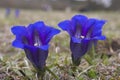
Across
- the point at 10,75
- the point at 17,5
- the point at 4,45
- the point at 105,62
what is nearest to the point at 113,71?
the point at 105,62

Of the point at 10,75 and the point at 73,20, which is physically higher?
the point at 73,20

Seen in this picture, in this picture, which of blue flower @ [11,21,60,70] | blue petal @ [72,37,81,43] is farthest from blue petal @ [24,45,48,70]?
blue petal @ [72,37,81,43]

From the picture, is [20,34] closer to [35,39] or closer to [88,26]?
[35,39]

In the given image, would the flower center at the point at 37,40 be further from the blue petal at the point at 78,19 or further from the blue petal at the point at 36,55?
the blue petal at the point at 78,19

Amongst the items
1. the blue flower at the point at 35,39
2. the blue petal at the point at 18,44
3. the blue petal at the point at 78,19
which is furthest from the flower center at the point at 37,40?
the blue petal at the point at 78,19

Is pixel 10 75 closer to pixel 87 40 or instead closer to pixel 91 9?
pixel 87 40

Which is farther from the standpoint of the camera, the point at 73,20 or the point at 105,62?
the point at 105,62

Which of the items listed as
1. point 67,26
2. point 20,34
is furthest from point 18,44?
point 67,26
